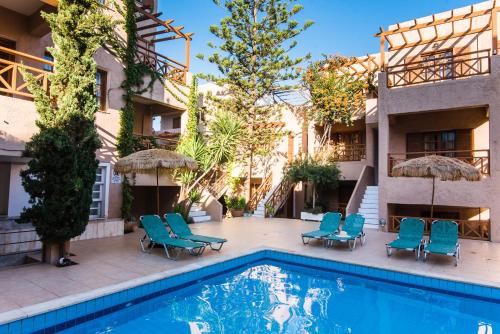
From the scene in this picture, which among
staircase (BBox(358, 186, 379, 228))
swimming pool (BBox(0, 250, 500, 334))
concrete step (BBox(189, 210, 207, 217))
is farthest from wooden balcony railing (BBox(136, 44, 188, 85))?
staircase (BBox(358, 186, 379, 228))

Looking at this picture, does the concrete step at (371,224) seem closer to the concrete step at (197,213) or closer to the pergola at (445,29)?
the pergola at (445,29)

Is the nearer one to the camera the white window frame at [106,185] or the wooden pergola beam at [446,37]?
the white window frame at [106,185]

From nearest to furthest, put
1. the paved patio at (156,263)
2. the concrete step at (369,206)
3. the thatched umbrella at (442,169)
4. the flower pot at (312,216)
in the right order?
the paved patio at (156,263) < the thatched umbrella at (442,169) < the concrete step at (369,206) < the flower pot at (312,216)

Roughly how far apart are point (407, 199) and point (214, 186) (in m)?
10.0

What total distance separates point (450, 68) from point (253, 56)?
9.96m

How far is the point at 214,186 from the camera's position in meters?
18.5

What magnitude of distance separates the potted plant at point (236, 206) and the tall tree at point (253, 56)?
4.94 ft

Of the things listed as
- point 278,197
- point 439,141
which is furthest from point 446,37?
point 278,197

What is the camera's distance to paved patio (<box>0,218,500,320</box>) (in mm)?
5668

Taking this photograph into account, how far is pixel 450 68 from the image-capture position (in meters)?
14.3

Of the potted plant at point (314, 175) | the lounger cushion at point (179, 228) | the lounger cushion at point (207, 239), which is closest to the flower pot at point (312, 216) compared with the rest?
the potted plant at point (314, 175)

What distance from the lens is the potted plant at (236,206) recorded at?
1750 cm

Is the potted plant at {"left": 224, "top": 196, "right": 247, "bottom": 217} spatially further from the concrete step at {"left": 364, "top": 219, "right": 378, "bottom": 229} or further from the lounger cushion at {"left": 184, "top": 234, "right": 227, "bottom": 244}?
the lounger cushion at {"left": 184, "top": 234, "right": 227, "bottom": 244}

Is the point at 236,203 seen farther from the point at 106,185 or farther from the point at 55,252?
the point at 55,252
